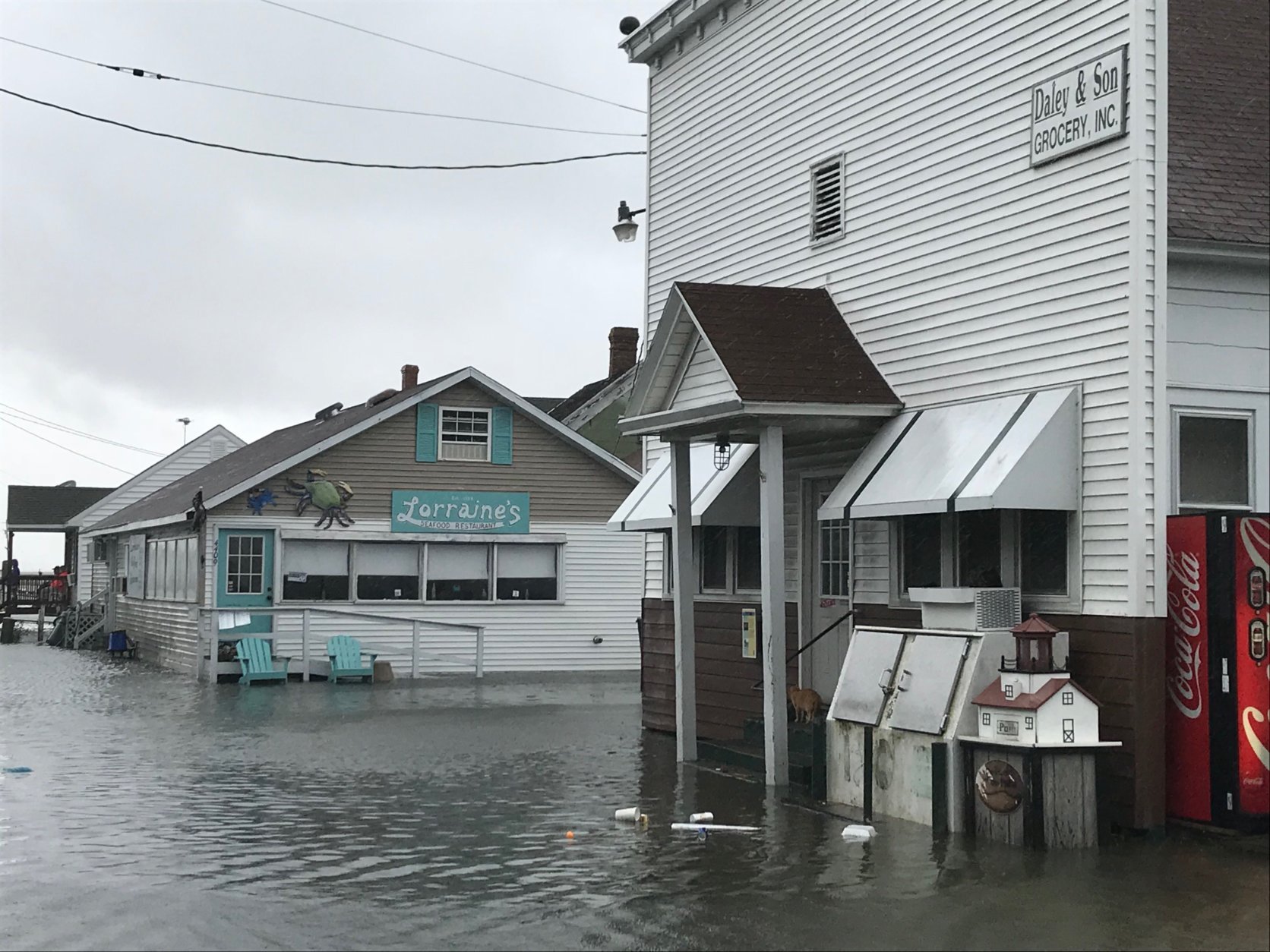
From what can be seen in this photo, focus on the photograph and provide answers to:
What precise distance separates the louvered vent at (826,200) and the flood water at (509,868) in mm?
5320

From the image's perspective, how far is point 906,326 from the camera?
1387 centimetres

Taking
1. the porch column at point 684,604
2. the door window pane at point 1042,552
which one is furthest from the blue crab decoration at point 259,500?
the door window pane at point 1042,552

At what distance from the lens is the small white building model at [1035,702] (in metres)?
10.7

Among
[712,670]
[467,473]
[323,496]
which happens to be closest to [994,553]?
[712,670]

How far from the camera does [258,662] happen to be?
87.9 ft

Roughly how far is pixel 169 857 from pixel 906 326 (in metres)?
7.56

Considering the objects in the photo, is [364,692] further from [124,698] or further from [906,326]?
[906,326]

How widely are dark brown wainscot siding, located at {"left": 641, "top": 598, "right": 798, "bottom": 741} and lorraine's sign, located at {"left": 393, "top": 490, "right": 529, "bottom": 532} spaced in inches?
480

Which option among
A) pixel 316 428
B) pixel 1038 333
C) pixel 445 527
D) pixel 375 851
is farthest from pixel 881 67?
pixel 316 428

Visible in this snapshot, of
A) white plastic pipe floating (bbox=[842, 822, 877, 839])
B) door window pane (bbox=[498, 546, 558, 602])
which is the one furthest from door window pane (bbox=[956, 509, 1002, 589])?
door window pane (bbox=[498, 546, 558, 602])

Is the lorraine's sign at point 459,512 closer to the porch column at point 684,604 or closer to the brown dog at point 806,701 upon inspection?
the porch column at point 684,604

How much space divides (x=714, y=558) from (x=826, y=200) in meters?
4.27

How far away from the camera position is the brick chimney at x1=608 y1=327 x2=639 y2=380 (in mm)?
43625

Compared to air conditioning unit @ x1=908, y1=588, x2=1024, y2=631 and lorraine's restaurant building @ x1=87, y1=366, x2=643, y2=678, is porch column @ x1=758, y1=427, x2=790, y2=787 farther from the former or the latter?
lorraine's restaurant building @ x1=87, y1=366, x2=643, y2=678
